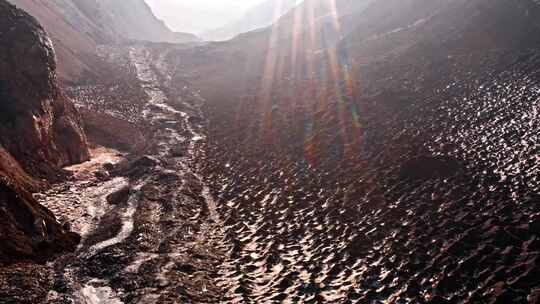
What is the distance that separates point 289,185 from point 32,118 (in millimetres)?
22798

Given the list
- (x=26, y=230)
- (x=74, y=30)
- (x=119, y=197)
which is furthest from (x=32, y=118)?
(x=74, y=30)

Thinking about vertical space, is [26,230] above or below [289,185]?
above

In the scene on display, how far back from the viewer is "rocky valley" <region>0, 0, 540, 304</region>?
23875 mm

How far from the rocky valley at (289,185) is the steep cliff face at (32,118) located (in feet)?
0.50

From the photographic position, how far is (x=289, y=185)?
39469mm

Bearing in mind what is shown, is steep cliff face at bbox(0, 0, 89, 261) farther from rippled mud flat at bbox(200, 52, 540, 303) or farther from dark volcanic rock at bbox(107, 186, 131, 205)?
rippled mud flat at bbox(200, 52, 540, 303)

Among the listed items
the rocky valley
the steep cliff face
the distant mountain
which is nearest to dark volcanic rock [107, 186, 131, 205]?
the rocky valley

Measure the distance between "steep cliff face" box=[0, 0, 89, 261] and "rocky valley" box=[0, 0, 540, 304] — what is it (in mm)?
152

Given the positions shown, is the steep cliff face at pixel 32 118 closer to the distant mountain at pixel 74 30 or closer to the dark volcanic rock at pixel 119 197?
the dark volcanic rock at pixel 119 197

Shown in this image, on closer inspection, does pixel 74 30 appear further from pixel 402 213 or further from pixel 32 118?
pixel 402 213

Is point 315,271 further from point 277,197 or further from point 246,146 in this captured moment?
point 246,146

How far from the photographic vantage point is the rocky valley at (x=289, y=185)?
2388 cm

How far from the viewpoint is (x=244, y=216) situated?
34.4m

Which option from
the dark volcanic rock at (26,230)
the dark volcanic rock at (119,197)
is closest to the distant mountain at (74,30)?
the dark volcanic rock at (119,197)
